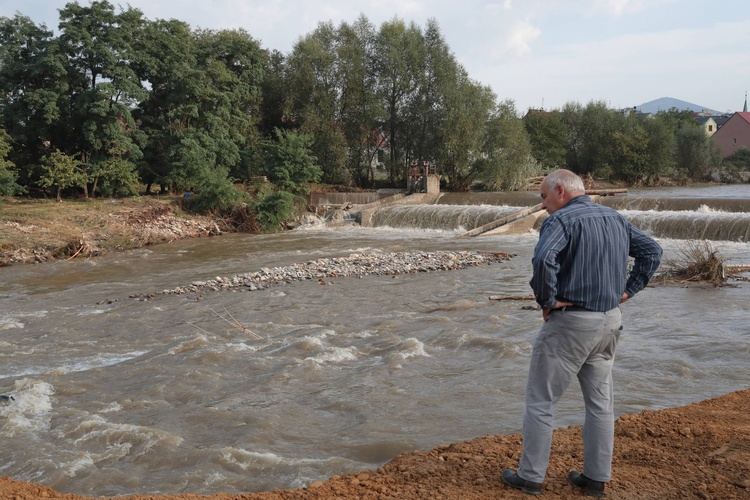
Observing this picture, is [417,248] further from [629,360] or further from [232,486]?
[232,486]

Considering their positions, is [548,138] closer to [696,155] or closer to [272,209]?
[696,155]

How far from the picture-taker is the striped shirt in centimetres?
371

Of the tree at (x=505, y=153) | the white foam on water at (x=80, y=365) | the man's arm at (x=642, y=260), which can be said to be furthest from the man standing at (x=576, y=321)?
the tree at (x=505, y=153)

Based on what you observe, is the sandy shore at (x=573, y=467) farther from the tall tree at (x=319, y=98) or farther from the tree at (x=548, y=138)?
the tree at (x=548, y=138)

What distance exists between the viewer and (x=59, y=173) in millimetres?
26484

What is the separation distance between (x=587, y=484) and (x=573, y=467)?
40cm

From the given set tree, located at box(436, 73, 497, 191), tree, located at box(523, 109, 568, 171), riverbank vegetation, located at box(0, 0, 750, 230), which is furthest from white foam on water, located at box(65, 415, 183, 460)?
tree, located at box(523, 109, 568, 171)

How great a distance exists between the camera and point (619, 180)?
1731 inches

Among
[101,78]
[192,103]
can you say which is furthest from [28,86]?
[192,103]

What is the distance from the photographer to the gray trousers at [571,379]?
3.76m

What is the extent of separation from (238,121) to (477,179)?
14.8 m

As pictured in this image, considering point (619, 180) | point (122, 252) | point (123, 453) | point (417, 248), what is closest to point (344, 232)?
point (417, 248)

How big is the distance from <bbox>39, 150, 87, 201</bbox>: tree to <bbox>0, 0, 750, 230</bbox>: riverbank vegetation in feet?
0.27

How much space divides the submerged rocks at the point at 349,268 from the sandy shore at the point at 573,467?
31.2 ft
